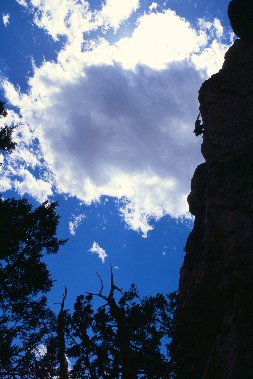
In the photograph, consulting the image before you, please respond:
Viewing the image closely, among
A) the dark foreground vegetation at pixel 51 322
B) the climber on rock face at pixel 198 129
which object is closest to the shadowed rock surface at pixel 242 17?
the climber on rock face at pixel 198 129

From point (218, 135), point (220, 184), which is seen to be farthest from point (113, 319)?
point (218, 135)

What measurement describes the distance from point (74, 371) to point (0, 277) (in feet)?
16.3

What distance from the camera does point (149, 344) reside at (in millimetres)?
13141

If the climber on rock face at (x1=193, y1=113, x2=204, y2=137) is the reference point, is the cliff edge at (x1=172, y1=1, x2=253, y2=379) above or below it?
below

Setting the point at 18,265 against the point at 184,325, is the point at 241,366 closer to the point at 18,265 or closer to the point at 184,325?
the point at 184,325

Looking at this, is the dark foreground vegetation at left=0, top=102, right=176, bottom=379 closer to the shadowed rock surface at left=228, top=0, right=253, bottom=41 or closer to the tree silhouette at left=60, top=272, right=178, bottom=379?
the tree silhouette at left=60, top=272, right=178, bottom=379

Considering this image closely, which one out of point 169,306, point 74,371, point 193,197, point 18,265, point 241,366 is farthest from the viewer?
point 169,306

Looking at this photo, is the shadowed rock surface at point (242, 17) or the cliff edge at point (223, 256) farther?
the shadowed rock surface at point (242, 17)

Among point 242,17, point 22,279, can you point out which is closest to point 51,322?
point 22,279

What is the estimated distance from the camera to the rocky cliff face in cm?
876

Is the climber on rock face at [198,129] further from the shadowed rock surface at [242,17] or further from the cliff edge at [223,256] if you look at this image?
the shadowed rock surface at [242,17]

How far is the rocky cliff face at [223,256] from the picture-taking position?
8.76m

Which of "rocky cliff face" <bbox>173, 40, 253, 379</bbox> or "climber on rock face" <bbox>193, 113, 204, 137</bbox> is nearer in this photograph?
"rocky cliff face" <bbox>173, 40, 253, 379</bbox>

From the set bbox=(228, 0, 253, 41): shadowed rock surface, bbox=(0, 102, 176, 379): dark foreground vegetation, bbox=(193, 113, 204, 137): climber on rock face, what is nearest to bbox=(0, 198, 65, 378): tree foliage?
bbox=(0, 102, 176, 379): dark foreground vegetation
